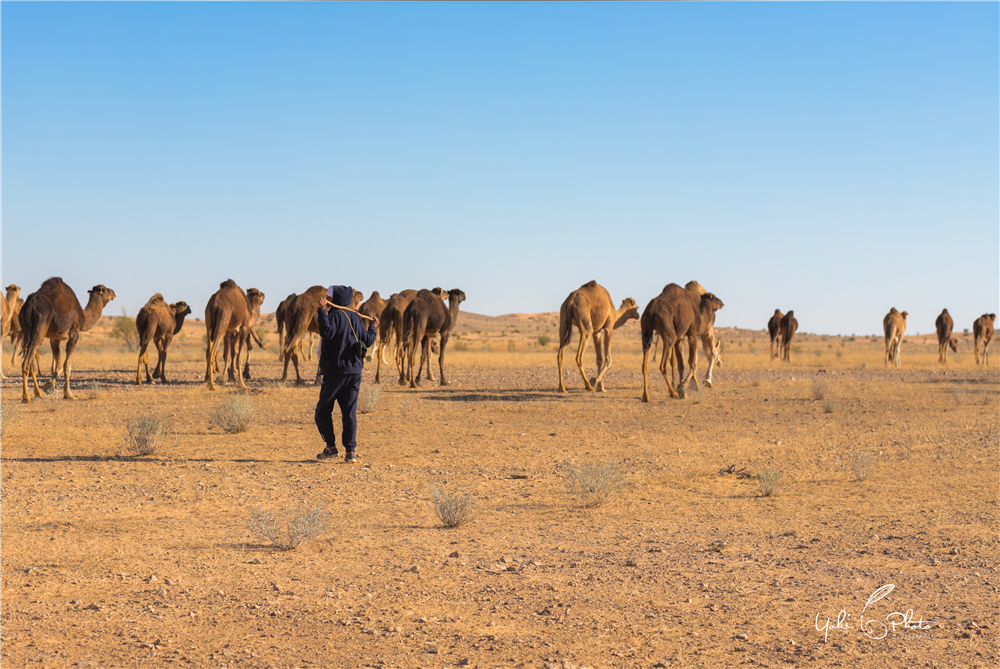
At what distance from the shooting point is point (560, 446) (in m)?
12.7

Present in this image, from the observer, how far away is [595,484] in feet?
28.9

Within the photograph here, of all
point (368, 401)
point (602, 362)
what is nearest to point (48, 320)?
point (368, 401)

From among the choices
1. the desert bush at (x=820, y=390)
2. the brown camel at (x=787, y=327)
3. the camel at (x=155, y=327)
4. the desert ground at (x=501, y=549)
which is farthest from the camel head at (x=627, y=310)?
the brown camel at (x=787, y=327)

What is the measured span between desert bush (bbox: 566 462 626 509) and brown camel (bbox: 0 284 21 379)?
13.7 meters

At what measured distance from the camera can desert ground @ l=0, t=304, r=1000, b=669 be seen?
5.08 metres

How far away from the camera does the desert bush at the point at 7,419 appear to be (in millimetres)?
13013

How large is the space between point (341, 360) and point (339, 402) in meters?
0.54

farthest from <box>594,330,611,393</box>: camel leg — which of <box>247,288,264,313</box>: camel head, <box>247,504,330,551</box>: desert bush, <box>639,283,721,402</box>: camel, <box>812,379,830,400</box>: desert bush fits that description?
<box>247,504,330,551</box>: desert bush

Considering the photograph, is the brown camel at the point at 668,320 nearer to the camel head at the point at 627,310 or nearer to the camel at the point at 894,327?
the camel head at the point at 627,310

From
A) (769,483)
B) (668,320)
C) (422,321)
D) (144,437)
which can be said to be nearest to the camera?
(769,483)

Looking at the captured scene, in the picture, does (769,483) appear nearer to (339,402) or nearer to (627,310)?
(339,402)

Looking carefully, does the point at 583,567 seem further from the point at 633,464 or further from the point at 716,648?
the point at 633,464

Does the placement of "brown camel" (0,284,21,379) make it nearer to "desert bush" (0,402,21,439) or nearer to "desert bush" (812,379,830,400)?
"desert bush" (0,402,21,439)

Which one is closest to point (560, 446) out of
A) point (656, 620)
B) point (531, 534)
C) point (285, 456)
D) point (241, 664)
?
point (285, 456)
